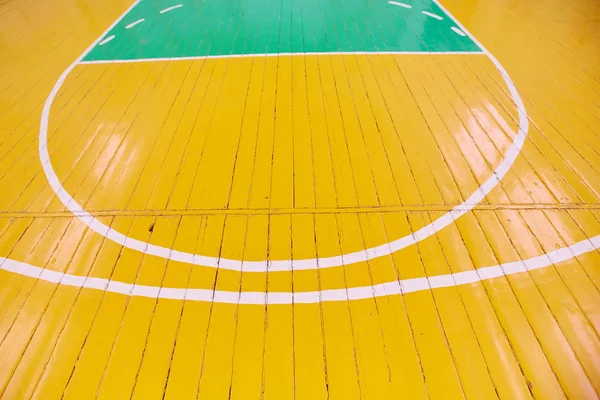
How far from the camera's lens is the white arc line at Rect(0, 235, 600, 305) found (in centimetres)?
160

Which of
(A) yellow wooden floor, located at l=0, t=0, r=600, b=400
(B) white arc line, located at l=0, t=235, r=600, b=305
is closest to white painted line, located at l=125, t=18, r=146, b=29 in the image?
(A) yellow wooden floor, located at l=0, t=0, r=600, b=400

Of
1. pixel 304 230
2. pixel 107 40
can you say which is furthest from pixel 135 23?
pixel 304 230

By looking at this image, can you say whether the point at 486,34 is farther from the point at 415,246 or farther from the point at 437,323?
the point at 437,323

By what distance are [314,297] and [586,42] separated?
4.08 meters

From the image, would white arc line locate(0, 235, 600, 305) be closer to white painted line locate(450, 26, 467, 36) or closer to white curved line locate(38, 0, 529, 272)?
white curved line locate(38, 0, 529, 272)

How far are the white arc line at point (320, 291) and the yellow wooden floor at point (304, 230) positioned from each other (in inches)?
0.4

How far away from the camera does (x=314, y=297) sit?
159cm

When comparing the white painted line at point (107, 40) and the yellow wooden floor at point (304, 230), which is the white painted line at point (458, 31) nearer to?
the yellow wooden floor at point (304, 230)

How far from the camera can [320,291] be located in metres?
1.61

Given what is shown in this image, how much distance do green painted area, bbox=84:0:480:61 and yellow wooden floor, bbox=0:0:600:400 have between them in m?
0.39

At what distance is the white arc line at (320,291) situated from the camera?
160 cm

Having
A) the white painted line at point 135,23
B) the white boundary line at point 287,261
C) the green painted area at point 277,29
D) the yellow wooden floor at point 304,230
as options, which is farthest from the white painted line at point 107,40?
the white boundary line at point 287,261

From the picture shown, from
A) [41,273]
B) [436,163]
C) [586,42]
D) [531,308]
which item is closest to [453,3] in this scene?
[586,42]

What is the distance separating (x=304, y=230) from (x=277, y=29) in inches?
117
